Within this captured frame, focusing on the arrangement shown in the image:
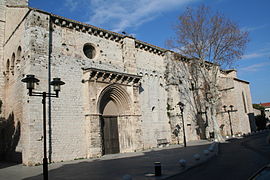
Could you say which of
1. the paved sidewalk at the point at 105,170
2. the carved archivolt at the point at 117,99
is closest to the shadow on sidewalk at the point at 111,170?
the paved sidewalk at the point at 105,170

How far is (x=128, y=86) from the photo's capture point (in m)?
17.4

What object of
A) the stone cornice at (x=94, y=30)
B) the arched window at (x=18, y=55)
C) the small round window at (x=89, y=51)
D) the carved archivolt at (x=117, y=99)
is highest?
the stone cornice at (x=94, y=30)

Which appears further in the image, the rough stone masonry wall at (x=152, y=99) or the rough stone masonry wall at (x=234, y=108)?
the rough stone masonry wall at (x=234, y=108)

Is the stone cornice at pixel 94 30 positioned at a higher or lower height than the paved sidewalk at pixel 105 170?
higher

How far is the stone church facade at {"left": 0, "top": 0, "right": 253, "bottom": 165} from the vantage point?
42.2ft

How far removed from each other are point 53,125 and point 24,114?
1732 mm

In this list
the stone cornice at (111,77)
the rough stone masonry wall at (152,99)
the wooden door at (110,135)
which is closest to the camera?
the stone cornice at (111,77)

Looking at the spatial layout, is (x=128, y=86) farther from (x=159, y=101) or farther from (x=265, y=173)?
(x=265, y=173)

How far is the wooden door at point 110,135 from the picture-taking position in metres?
15.8

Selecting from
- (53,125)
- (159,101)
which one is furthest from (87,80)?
(159,101)

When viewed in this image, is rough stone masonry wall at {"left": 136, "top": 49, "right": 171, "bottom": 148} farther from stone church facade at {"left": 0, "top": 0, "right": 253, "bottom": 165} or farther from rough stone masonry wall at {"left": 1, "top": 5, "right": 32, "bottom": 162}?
rough stone masonry wall at {"left": 1, "top": 5, "right": 32, "bottom": 162}

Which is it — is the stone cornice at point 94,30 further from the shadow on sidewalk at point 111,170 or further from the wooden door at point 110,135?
the shadow on sidewalk at point 111,170

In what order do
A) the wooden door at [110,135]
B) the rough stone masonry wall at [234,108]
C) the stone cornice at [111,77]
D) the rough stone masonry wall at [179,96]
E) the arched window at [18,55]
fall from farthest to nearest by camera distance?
the rough stone masonry wall at [234,108] < the rough stone masonry wall at [179,96] < the wooden door at [110,135] < the stone cornice at [111,77] < the arched window at [18,55]

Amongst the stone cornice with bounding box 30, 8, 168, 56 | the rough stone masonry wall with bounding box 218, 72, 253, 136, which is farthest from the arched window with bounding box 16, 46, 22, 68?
the rough stone masonry wall with bounding box 218, 72, 253, 136
